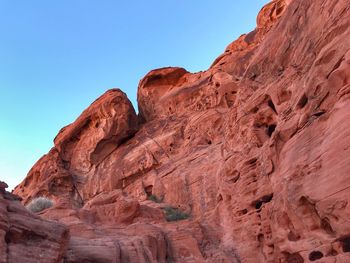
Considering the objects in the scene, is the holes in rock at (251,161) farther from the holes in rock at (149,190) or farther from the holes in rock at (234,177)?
the holes in rock at (149,190)

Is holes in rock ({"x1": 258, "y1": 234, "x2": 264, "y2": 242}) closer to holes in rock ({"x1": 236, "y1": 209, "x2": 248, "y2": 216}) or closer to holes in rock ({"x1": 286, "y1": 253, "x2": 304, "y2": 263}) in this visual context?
holes in rock ({"x1": 236, "y1": 209, "x2": 248, "y2": 216})

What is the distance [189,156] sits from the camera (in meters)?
23.6

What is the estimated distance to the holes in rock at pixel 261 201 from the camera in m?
12.4

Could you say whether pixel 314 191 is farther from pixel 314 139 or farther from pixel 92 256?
pixel 92 256

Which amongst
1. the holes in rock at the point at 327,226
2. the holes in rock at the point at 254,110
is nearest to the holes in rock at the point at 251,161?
the holes in rock at the point at 254,110

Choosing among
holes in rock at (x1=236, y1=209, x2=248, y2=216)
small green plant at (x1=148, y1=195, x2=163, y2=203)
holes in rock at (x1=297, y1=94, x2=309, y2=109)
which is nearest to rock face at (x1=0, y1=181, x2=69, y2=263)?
holes in rock at (x1=236, y1=209, x2=248, y2=216)

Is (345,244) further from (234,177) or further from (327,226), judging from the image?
(234,177)

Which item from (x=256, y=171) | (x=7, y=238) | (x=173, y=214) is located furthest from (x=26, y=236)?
(x=173, y=214)

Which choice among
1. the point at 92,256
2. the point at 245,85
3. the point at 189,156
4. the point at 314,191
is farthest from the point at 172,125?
the point at 314,191

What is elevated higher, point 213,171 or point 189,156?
point 189,156

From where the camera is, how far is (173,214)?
1927 centimetres

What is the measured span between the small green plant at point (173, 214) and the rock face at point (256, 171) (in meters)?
0.44

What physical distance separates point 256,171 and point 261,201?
3.46ft

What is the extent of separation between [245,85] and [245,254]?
23.0 feet
